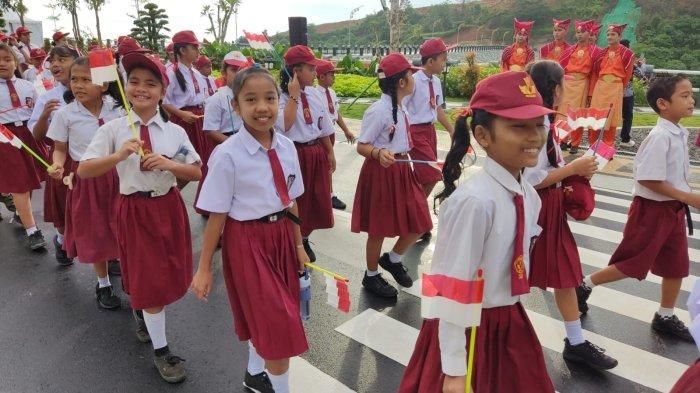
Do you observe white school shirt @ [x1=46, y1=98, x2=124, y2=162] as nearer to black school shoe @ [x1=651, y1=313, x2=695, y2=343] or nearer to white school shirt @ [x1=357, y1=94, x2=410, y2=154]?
white school shirt @ [x1=357, y1=94, x2=410, y2=154]

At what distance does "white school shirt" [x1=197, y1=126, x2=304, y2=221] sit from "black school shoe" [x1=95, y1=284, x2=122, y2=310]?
2.17 meters

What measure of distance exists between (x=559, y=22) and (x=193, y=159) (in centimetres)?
899

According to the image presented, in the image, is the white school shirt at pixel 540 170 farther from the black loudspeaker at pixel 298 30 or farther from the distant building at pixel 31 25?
the distant building at pixel 31 25

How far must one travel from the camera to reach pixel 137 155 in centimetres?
308

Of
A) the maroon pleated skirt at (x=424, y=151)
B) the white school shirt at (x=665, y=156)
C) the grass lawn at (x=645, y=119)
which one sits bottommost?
the grass lawn at (x=645, y=119)

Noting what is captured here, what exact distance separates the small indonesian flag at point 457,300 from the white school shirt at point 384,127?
2483mm

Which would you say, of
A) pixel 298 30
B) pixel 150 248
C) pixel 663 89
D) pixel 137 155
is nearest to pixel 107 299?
pixel 150 248

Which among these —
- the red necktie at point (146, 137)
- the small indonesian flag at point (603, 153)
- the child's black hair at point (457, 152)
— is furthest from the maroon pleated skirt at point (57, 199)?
the small indonesian flag at point (603, 153)

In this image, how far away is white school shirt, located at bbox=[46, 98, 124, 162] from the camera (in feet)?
12.6

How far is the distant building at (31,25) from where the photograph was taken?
37.6 metres

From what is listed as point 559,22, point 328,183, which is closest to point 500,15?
point 559,22

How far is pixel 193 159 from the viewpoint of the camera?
321cm

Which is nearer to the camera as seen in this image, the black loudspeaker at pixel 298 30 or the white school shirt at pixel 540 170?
the white school shirt at pixel 540 170

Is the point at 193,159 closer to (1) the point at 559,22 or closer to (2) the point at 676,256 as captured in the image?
(2) the point at 676,256
